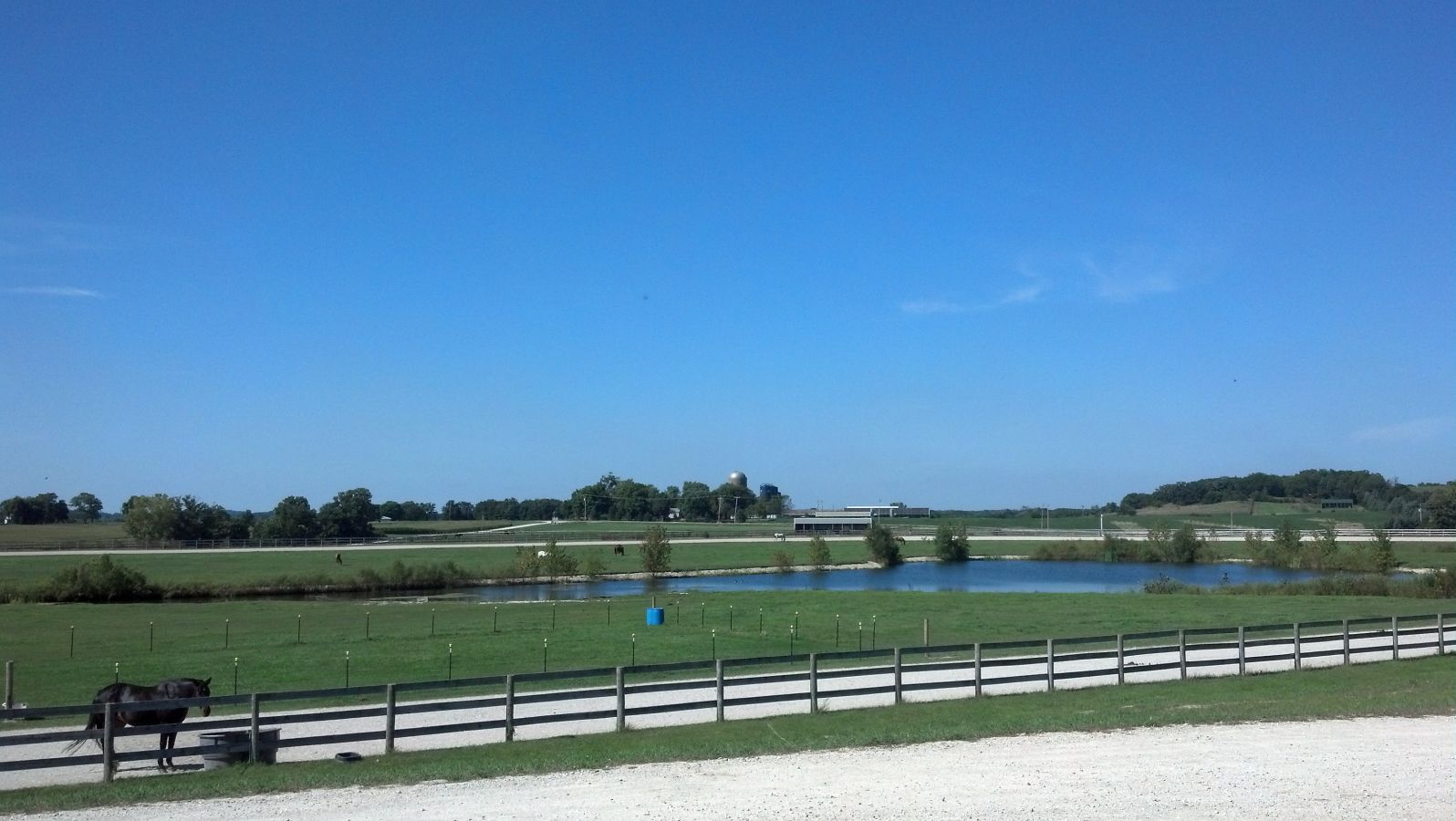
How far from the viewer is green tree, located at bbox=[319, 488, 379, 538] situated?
15888 centimetres

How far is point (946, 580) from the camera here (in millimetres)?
89312

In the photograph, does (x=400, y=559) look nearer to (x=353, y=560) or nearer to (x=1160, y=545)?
(x=353, y=560)

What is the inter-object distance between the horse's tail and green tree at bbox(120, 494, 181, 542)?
130 meters

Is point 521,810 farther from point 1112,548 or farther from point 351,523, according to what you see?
point 351,523

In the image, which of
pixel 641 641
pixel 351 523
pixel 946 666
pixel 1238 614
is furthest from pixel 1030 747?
pixel 351 523

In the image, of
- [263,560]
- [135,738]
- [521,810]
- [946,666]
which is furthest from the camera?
[263,560]

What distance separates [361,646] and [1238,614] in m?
33.5

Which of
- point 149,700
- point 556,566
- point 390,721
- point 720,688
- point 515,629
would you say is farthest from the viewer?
point 556,566

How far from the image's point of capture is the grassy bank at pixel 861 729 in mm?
13492

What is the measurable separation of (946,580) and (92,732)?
79574mm

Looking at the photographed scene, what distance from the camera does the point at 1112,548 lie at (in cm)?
11981

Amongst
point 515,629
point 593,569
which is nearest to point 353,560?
point 593,569

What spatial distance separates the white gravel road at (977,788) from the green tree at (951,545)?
338ft

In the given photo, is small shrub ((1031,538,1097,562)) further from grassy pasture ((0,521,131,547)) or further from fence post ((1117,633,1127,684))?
grassy pasture ((0,521,131,547))
